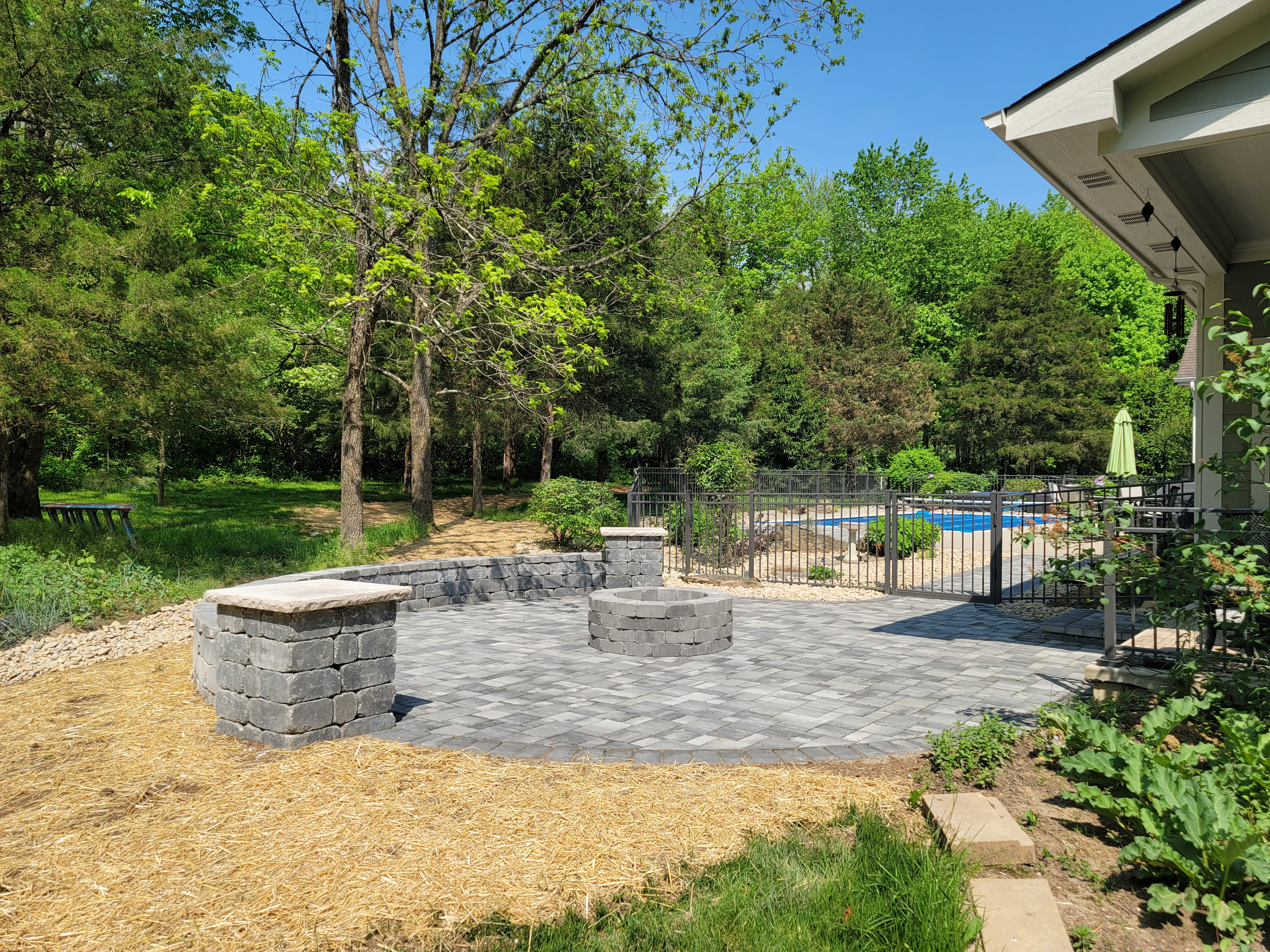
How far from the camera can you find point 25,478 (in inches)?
494

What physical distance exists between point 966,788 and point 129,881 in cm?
360

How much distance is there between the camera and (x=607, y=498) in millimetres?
14867

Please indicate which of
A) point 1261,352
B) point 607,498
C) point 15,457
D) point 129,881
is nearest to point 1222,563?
point 1261,352

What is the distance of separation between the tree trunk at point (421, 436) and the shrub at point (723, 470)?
5.39 metres

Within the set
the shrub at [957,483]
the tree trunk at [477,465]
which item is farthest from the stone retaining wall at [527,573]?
the shrub at [957,483]

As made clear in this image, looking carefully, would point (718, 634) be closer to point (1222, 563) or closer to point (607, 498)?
point (1222, 563)

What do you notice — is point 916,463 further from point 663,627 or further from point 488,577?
point 663,627

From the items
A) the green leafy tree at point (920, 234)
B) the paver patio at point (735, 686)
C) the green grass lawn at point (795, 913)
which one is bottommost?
the paver patio at point (735, 686)

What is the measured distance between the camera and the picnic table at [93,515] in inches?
400

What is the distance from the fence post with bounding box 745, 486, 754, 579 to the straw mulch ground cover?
23.4 feet

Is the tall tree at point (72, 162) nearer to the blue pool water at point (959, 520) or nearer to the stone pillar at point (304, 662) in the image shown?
the stone pillar at point (304, 662)

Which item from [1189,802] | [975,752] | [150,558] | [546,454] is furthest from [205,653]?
[546,454]

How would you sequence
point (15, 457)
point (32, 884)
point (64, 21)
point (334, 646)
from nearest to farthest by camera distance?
point (32, 884) → point (334, 646) → point (64, 21) → point (15, 457)

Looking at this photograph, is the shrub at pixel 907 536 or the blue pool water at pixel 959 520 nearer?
the shrub at pixel 907 536
